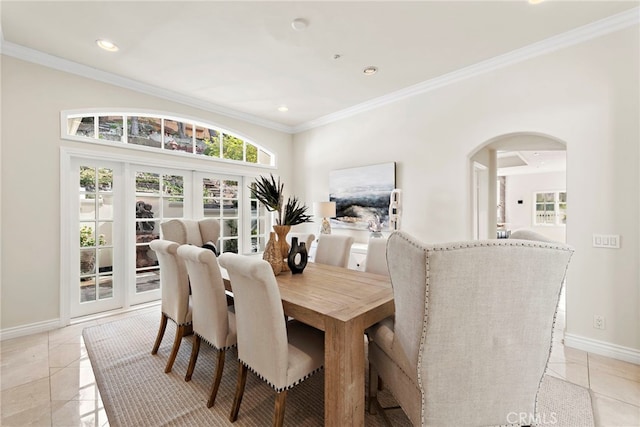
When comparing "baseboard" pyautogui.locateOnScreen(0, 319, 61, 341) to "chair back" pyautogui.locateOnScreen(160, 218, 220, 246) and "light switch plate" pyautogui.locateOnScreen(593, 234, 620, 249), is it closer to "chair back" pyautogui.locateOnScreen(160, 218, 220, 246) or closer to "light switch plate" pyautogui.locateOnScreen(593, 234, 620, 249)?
"chair back" pyautogui.locateOnScreen(160, 218, 220, 246)

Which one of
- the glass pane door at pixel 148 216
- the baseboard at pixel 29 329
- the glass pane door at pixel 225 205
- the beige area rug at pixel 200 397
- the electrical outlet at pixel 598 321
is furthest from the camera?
the glass pane door at pixel 225 205

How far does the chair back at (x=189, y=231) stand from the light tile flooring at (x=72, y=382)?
1.24 meters

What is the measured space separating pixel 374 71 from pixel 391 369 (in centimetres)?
298

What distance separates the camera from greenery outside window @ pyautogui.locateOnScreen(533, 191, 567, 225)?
899 centimetres

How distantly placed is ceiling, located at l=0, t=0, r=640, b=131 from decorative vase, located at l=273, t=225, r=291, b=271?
5.60 feet

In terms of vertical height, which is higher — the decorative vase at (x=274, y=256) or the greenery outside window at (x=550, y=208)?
the greenery outside window at (x=550, y=208)

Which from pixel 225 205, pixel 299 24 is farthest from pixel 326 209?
pixel 299 24

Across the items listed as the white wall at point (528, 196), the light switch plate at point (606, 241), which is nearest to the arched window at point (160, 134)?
the light switch plate at point (606, 241)

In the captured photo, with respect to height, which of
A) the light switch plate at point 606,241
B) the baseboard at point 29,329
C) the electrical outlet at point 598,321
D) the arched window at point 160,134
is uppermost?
the arched window at point 160,134

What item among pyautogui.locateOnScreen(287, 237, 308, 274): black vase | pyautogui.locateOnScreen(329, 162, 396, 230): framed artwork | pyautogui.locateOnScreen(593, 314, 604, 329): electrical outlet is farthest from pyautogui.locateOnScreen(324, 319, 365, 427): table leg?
pyautogui.locateOnScreen(329, 162, 396, 230): framed artwork

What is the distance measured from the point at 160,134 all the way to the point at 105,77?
2.68 feet

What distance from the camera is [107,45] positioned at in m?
2.66

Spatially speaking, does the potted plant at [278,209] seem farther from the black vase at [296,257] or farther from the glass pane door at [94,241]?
the glass pane door at [94,241]

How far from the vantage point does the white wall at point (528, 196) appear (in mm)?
9000
